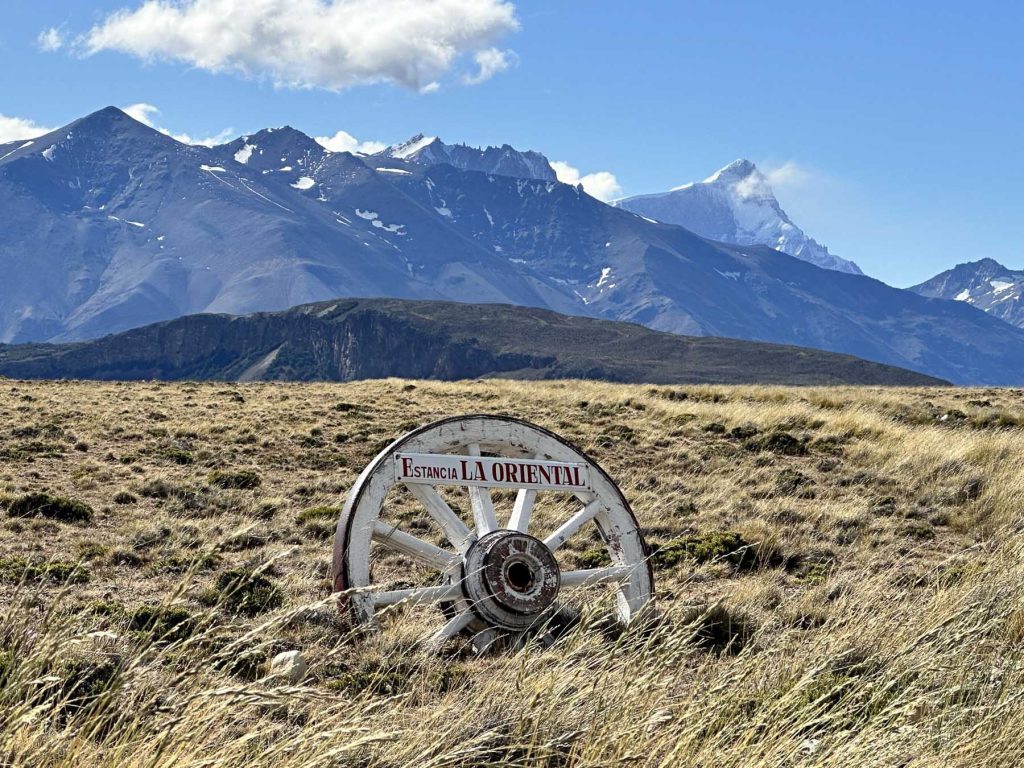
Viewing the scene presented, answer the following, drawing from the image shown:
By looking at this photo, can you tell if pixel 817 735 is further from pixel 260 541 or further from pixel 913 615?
pixel 260 541

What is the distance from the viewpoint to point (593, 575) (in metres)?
8.04

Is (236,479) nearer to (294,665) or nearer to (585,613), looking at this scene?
(294,665)

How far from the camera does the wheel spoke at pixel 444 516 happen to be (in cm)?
770

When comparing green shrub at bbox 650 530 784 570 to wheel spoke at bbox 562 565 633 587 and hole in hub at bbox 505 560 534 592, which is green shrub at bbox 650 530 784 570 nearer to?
wheel spoke at bbox 562 565 633 587

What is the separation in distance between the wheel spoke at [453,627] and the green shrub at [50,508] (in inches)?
285

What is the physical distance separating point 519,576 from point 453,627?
619 mm

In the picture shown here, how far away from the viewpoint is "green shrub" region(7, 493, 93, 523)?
12.5 meters

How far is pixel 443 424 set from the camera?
8125 millimetres

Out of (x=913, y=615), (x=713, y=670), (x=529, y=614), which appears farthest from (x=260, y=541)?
(x=913, y=615)

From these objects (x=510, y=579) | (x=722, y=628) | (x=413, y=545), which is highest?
(x=413, y=545)

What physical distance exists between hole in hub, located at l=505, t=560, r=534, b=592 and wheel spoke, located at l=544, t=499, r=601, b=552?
57 centimetres

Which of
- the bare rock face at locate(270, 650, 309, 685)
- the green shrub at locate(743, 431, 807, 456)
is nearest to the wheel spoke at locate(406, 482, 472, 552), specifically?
the bare rock face at locate(270, 650, 309, 685)

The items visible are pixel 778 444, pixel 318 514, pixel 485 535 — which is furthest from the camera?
pixel 778 444

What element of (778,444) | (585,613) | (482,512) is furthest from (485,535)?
(778,444)
